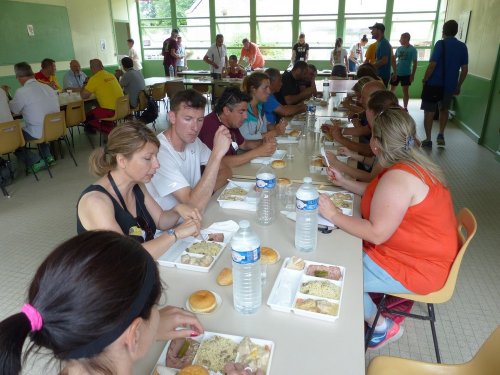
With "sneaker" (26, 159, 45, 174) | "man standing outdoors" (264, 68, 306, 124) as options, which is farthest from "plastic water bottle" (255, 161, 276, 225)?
"sneaker" (26, 159, 45, 174)

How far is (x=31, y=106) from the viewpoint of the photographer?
4887mm

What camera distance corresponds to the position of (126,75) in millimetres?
6887

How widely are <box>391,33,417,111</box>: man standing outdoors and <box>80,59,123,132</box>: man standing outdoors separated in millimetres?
5865

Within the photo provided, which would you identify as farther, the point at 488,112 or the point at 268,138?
the point at 488,112

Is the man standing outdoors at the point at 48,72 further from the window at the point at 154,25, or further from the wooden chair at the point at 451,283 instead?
the wooden chair at the point at 451,283

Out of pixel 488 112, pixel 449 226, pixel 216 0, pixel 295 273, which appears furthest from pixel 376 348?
pixel 216 0

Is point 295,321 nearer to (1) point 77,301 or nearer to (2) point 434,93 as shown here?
(1) point 77,301

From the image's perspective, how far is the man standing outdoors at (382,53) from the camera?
295 inches

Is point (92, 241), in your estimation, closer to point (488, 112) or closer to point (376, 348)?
point (376, 348)

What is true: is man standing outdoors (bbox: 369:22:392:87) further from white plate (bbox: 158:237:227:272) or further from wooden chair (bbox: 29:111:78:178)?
white plate (bbox: 158:237:227:272)

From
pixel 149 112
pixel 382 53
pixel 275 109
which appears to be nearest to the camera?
pixel 275 109

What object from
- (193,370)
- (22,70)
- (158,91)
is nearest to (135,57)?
(158,91)

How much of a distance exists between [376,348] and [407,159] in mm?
1070

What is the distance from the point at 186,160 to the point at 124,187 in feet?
2.38
